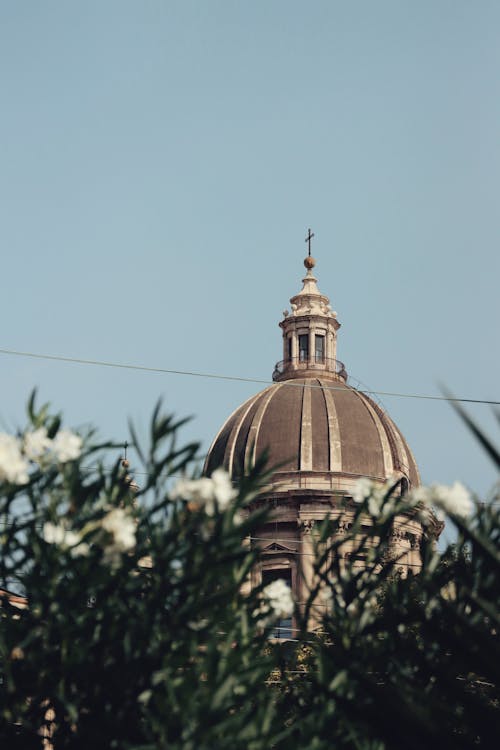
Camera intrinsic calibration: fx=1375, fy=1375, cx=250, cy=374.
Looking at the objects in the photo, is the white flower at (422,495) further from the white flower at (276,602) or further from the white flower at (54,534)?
the white flower at (54,534)

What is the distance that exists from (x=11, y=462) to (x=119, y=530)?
46.4 inches

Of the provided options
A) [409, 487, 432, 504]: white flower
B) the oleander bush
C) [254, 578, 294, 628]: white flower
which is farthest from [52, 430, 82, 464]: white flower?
[409, 487, 432, 504]: white flower

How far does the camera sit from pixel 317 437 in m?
62.4

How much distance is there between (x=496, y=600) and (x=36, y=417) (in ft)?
14.9

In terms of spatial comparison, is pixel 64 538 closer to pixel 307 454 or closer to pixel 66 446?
Answer: pixel 66 446

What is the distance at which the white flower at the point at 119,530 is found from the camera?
1152 centimetres

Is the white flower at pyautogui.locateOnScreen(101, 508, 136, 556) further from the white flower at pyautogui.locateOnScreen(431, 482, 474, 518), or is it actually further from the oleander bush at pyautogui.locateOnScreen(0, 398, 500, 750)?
the white flower at pyautogui.locateOnScreen(431, 482, 474, 518)

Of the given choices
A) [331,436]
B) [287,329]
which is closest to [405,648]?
[331,436]

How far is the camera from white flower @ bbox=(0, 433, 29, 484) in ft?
39.0

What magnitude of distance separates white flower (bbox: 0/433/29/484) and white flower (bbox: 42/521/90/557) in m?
0.52

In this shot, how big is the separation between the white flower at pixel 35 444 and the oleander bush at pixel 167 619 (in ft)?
0.05

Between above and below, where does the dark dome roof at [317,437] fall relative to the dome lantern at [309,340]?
below

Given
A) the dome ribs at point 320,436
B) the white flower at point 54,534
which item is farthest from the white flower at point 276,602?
the dome ribs at point 320,436

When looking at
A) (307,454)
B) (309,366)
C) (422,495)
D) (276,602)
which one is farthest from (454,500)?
(309,366)
